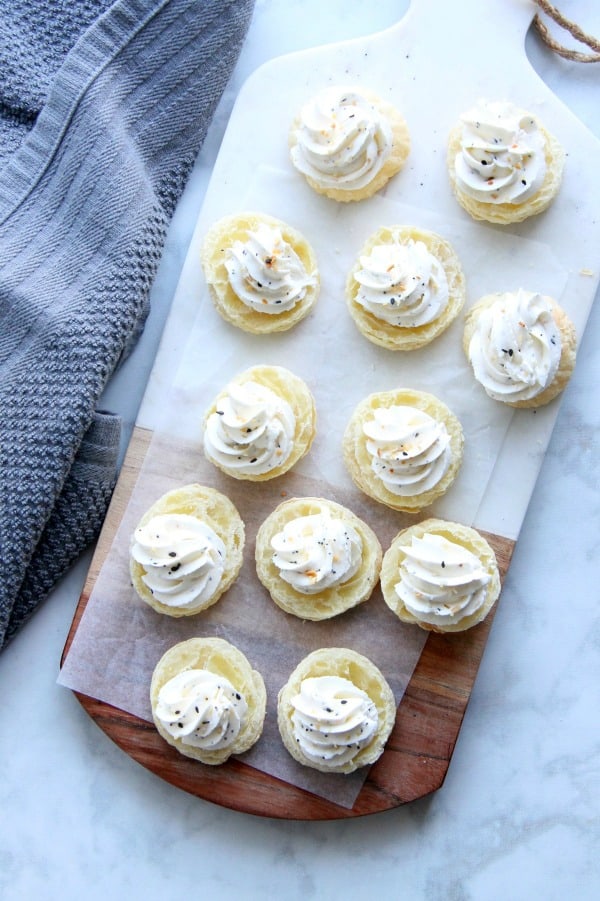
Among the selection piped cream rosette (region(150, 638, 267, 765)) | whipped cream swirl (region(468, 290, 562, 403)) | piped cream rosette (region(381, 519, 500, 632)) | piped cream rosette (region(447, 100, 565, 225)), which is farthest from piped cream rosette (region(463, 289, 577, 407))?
piped cream rosette (region(150, 638, 267, 765))

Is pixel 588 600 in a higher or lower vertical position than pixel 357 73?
lower

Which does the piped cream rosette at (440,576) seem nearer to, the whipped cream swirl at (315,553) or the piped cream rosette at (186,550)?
the whipped cream swirl at (315,553)

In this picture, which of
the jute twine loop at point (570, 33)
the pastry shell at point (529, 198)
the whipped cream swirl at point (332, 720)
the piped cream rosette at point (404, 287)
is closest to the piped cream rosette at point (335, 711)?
the whipped cream swirl at point (332, 720)

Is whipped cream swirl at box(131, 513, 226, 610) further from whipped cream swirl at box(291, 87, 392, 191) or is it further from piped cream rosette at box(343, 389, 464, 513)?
whipped cream swirl at box(291, 87, 392, 191)

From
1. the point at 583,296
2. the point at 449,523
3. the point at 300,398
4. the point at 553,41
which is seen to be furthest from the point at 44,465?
the point at 553,41

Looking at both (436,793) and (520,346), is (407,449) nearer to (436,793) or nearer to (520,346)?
(520,346)

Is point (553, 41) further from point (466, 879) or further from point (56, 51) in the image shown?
point (466, 879)

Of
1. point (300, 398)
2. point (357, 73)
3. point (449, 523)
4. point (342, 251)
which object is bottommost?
point (449, 523)
